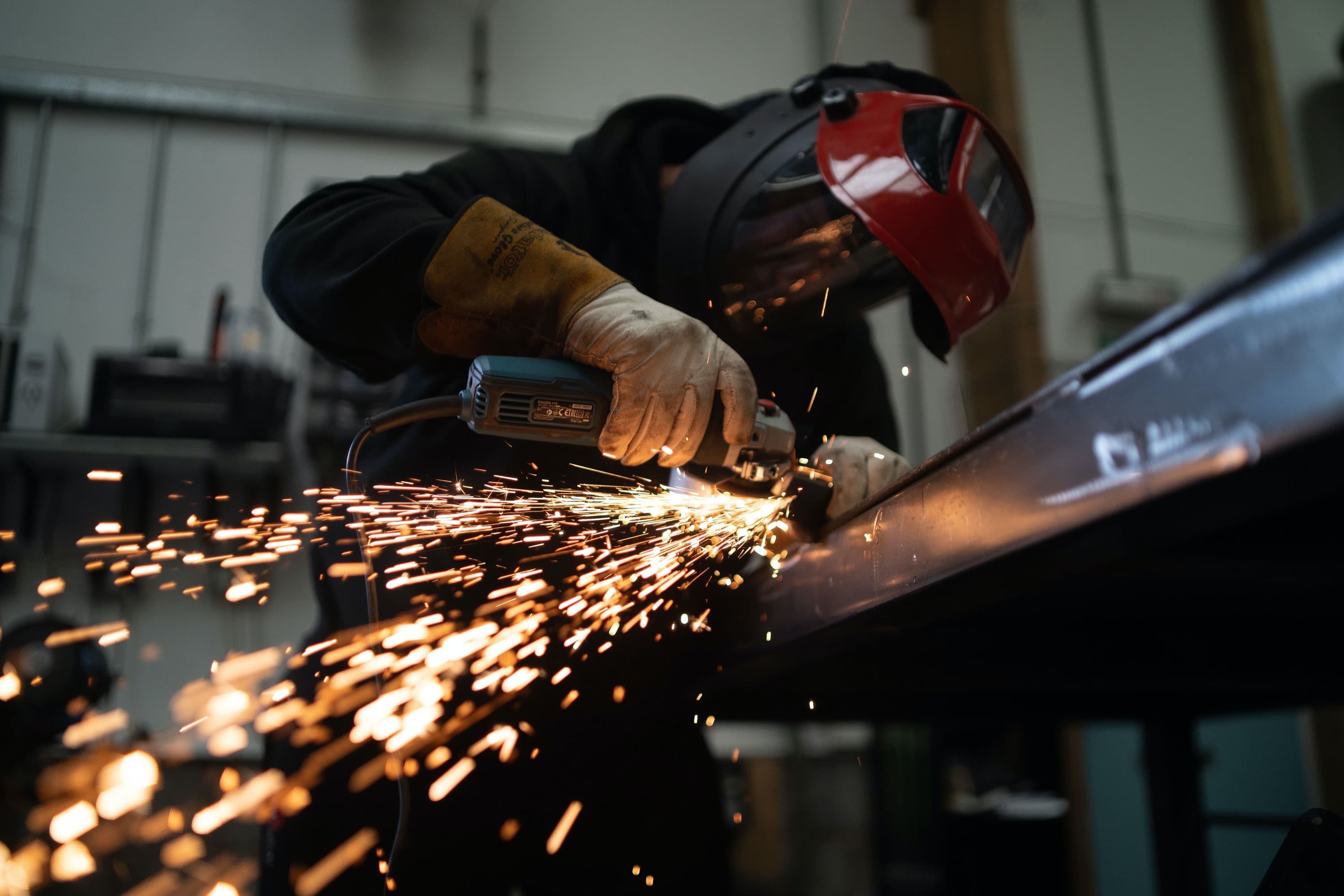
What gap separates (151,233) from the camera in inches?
117

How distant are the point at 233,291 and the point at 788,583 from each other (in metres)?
2.79

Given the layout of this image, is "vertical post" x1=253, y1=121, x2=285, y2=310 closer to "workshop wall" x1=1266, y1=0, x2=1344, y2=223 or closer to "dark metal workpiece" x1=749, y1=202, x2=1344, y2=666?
"dark metal workpiece" x1=749, y1=202, x2=1344, y2=666

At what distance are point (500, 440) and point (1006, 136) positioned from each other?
282 cm

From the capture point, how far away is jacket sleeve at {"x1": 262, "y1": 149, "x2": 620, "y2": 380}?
3.05 ft

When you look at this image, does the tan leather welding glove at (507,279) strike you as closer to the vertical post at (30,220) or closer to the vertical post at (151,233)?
the vertical post at (151,233)

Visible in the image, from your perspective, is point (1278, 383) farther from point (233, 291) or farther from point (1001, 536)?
point (233, 291)

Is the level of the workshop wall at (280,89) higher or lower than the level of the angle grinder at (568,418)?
higher

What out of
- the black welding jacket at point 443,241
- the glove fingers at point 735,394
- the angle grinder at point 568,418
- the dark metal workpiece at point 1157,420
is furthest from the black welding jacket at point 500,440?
the dark metal workpiece at point 1157,420

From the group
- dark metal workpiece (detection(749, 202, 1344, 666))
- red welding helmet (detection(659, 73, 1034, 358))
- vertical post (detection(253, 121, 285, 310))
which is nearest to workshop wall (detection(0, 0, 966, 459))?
vertical post (detection(253, 121, 285, 310))

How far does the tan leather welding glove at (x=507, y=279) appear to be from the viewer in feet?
3.03

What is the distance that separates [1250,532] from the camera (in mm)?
660

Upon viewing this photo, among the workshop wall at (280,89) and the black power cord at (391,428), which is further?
the workshop wall at (280,89)

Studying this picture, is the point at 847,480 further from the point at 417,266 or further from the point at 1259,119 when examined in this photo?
the point at 1259,119

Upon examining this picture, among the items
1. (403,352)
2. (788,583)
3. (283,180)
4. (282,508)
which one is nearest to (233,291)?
(283,180)
